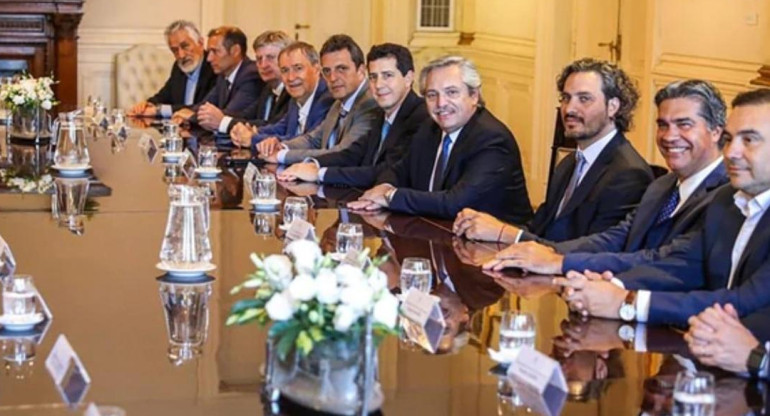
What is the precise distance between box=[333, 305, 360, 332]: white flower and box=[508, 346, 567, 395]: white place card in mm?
450

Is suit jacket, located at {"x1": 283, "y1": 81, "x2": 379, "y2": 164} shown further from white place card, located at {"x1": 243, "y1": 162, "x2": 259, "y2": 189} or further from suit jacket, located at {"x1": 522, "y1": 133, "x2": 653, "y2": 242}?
suit jacket, located at {"x1": 522, "y1": 133, "x2": 653, "y2": 242}

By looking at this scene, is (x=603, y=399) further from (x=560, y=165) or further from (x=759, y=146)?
(x=560, y=165)

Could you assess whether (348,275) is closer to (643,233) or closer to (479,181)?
(643,233)

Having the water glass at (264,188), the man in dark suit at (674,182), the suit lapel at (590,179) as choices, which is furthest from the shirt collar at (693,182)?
the water glass at (264,188)

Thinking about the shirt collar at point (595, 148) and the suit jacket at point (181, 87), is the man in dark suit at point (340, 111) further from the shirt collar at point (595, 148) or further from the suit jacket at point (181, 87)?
the suit jacket at point (181, 87)

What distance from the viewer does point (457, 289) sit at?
3.30m

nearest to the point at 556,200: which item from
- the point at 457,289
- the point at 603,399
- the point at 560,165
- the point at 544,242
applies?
the point at 560,165

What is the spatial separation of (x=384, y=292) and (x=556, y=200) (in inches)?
96.9

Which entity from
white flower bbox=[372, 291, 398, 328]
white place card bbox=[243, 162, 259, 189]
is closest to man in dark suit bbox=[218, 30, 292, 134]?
white place card bbox=[243, 162, 259, 189]

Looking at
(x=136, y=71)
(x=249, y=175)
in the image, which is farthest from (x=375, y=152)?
(x=136, y=71)

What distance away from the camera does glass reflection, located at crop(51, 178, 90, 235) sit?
162 inches

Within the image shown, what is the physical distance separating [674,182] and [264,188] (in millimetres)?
1419

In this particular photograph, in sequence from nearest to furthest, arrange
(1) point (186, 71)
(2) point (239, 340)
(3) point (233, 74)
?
(2) point (239, 340)
(3) point (233, 74)
(1) point (186, 71)

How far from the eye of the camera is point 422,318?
2.85m
